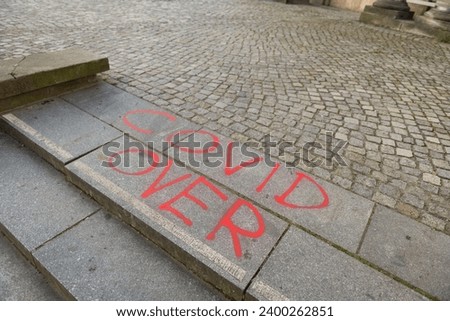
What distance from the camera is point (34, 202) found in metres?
2.72

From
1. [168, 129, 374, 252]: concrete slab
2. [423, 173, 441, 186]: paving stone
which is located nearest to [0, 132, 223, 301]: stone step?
[168, 129, 374, 252]: concrete slab

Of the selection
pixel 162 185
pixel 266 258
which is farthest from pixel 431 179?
pixel 162 185

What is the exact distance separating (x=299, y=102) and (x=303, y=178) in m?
1.84

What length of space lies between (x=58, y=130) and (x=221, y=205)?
7.42ft

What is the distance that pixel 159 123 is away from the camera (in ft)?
12.2

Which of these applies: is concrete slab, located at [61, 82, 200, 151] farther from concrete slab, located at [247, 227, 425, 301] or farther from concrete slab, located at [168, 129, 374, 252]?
concrete slab, located at [247, 227, 425, 301]

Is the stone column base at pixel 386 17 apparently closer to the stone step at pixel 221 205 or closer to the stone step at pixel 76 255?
the stone step at pixel 221 205

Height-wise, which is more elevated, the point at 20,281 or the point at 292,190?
the point at 292,190

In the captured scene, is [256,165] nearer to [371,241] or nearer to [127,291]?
[371,241]

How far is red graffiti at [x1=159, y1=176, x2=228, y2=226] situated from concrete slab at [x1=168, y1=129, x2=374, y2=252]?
0.40 ft

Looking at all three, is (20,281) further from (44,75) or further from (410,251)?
(410,251)

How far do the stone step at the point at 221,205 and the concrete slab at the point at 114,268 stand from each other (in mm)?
96

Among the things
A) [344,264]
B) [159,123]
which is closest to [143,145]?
[159,123]
